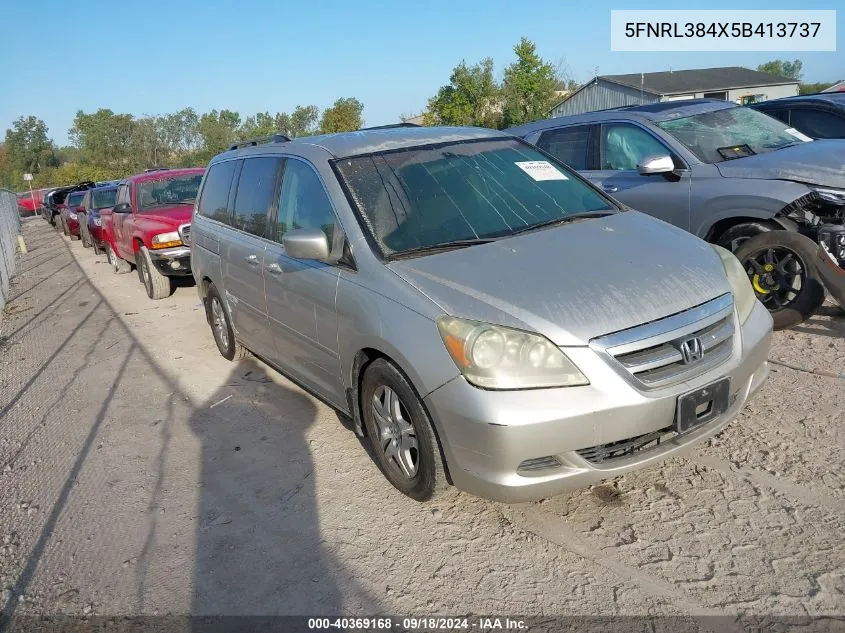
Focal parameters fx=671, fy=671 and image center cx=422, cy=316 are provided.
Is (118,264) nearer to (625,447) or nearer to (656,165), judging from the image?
(656,165)

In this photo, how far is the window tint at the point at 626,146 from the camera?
6262mm

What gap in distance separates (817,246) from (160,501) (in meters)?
4.71

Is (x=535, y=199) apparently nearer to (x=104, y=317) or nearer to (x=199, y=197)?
(x=199, y=197)

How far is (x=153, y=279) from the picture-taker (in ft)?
31.4

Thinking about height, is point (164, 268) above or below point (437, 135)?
below

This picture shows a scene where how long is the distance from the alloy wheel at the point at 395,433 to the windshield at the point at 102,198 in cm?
1411

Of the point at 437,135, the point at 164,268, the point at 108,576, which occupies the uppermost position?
the point at 437,135

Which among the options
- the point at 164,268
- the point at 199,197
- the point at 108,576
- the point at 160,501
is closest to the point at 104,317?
the point at 164,268

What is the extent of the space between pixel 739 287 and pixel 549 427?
144cm

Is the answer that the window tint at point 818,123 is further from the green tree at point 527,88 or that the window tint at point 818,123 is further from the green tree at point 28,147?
the green tree at point 28,147

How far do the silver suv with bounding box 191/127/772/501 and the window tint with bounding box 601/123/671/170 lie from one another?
86.7 inches

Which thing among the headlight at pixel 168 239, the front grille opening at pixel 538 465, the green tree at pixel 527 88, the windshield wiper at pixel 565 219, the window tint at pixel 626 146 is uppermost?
the green tree at pixel 527 88

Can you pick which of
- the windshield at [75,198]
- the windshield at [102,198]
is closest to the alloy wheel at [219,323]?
the windshield at [102,198]

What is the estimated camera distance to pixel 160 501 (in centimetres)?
379
